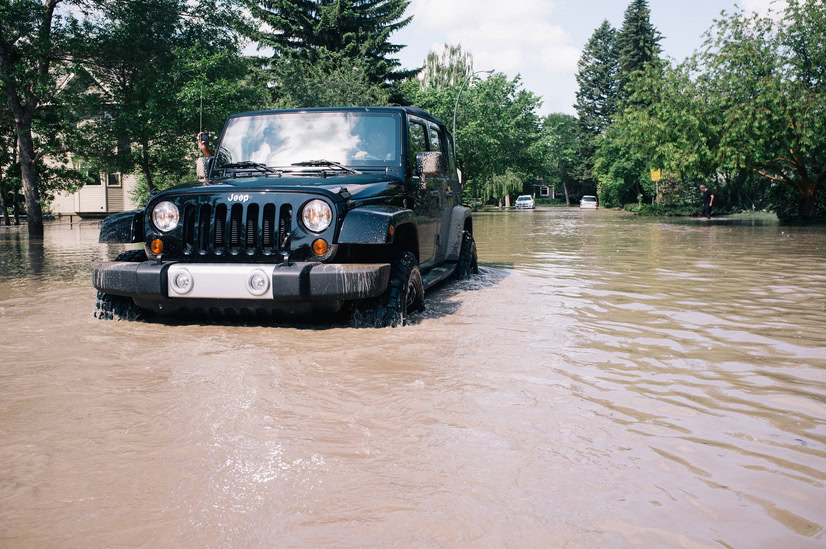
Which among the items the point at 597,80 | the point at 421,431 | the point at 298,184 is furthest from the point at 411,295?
the point at 597,80

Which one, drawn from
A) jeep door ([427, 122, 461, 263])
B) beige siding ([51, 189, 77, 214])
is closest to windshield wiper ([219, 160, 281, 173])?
jeep door ([427, 122, 461, 263])

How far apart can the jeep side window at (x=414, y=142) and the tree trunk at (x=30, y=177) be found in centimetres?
1665

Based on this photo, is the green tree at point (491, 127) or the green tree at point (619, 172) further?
the green tree at point (619, 172)

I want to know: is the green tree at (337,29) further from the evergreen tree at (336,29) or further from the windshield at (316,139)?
the windshield at (316,139)

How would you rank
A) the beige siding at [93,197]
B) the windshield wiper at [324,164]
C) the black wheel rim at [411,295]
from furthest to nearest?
the beige siding at [93,197], the windshield wiper at [324,164], the black wheel rim at [411,295]

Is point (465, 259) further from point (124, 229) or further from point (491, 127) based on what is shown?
point (491, 127)

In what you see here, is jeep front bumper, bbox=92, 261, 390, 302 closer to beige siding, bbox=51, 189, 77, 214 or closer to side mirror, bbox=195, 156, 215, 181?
side mirror, bbox=195, 156, 215, 181

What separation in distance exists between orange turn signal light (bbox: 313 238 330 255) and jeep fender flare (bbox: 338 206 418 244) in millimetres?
126

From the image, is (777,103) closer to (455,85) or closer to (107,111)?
(107,111)

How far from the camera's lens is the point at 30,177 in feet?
71.5

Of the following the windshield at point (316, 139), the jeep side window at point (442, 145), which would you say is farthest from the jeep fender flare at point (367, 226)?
the jeep side window at point (442, 145)

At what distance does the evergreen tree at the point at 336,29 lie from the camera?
4050 centimetres

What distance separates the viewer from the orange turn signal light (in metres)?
5.66

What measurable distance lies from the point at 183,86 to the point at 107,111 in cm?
269
